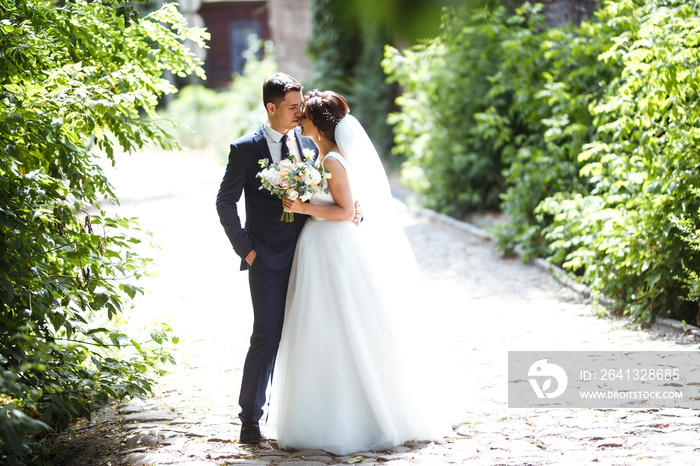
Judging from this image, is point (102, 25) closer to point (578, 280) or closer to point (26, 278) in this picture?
point (26, 278)

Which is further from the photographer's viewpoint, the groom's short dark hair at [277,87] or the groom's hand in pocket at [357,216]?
the groom's hand in pocket at [357,216]

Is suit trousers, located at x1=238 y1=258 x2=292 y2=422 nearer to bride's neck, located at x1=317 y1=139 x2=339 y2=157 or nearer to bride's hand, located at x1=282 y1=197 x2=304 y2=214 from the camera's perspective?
bride's hand, located at x1=282 y1=197 x2=304 y2=214

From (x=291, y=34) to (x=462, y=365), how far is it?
17563 mm

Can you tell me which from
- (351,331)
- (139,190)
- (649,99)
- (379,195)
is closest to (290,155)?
(379,195)

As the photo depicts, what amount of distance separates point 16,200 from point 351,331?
1.85 metres

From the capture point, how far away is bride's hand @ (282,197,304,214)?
12.5 feet

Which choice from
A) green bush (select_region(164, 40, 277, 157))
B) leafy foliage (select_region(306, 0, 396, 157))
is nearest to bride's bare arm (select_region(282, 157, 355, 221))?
leafy foliage (select_region(306, 0, 396, 157))

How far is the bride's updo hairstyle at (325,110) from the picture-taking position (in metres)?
3.95

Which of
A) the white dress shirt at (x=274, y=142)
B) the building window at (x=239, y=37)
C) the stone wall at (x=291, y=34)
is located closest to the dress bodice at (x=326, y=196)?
the white dress shirt at (x=274, y=142)

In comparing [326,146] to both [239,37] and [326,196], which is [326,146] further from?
[239,37]

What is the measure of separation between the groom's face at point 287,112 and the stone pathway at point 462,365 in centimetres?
99

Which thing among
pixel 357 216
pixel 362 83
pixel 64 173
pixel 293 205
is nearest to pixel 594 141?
A: pixel 357 216

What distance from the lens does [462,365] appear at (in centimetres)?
534

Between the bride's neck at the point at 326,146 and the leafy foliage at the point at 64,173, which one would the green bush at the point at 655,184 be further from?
the leafy foliage at the point at 64,173
